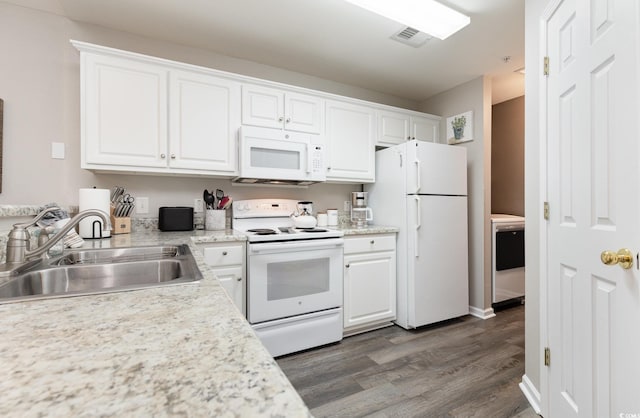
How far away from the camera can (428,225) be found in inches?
105

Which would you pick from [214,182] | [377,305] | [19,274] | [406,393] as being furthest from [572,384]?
[214,182]

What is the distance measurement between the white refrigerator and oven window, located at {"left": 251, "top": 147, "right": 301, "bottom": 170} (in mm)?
953

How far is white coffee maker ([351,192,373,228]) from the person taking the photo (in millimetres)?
2994

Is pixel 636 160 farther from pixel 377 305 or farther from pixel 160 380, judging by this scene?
pixel 377 305

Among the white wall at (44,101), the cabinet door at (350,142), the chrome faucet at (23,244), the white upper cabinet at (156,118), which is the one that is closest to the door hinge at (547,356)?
the cabinet door at (350,142)

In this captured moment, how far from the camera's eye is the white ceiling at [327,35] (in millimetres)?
2023

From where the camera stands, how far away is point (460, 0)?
1954mm

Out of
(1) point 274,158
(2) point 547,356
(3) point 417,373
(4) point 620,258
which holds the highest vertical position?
(1) point 274,158

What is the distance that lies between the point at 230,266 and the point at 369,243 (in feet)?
3.92

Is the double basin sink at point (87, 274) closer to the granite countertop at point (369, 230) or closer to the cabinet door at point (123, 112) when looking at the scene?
the cabinet door at point (123, 112)

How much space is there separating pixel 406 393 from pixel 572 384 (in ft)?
2.65

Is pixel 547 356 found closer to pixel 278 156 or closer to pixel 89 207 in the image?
pixel 278 156

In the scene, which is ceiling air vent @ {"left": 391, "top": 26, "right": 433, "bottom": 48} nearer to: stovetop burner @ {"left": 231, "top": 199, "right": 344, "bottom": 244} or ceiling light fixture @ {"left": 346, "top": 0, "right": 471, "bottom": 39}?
ceiling light fixture @ {"left": 346, "top": 0, "right": 471, "bottom": 39}

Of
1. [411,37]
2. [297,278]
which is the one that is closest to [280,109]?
[411,37]
